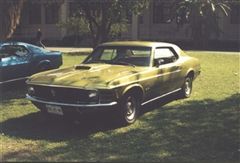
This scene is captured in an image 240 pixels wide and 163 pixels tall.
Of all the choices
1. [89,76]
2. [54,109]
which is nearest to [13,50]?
[89,76]

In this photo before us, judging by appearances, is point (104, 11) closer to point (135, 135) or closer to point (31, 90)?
point (31, 90)

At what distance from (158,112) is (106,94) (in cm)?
199

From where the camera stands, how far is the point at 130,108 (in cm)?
818

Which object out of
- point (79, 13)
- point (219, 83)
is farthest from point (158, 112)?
point (79, 13)

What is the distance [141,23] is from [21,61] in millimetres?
32392

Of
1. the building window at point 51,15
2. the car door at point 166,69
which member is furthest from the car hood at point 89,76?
the building window at point 51,15

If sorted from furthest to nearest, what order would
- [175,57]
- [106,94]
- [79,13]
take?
[79,13] → [175,57] → [106,94]

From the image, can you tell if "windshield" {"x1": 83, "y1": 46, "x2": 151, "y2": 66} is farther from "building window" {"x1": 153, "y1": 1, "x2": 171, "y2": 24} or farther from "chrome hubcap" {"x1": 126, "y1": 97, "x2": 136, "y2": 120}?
"building window" {"x1": 153, "y1": 1, "x2": 171, "y2": 24}

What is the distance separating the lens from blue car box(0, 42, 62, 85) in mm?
11461

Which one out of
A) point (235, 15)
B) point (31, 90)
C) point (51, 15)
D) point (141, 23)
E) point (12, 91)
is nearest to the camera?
point (31, 90)

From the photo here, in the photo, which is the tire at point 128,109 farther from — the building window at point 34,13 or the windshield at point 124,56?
the building window at point 34,13

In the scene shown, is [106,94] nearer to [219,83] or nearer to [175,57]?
[175,57]

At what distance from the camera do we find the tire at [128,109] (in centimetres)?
787

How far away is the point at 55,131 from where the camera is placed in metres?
7.79
